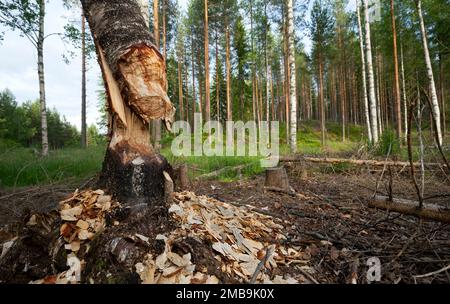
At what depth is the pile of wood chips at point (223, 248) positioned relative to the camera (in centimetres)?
134

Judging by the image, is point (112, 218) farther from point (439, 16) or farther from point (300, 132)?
point (300, 132)

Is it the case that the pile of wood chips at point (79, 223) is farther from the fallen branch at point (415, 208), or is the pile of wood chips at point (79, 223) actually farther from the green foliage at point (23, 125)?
the green foliage at point (23, 125)

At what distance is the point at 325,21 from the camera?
711 inches

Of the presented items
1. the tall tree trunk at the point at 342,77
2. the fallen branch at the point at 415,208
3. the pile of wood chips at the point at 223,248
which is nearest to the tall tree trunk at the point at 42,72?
the pile of wood chips at the point at 223,248

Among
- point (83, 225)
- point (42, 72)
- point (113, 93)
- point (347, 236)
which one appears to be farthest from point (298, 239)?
point (42, 72)

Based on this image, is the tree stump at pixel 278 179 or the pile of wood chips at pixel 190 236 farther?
the tree stump at pixel 278 179

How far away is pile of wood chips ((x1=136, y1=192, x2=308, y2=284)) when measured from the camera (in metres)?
1.34

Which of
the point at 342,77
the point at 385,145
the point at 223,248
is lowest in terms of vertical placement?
the point at 223,248

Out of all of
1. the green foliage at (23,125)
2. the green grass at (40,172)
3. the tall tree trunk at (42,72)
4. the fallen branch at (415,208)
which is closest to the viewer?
the fallen branch at (415,208)

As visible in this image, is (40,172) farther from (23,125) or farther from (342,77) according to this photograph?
(23,125)

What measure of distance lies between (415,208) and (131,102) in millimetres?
2247

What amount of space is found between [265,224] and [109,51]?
1947 mm

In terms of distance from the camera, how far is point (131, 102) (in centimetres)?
167

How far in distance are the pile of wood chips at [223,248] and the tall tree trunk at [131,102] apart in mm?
304
